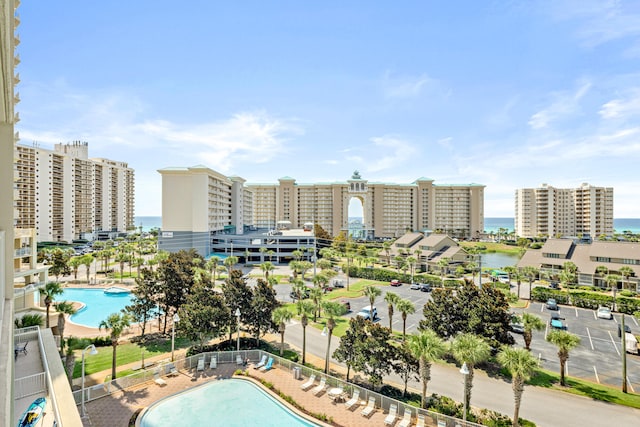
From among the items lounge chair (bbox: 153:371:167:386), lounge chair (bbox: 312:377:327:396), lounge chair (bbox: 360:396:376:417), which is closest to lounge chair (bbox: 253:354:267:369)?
lounge chair (bbox: 312:377:327:396)

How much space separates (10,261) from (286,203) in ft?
335

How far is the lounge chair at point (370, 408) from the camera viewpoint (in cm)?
1724

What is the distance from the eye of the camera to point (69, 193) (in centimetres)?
8906

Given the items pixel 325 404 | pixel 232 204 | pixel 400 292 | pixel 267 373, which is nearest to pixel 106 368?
pixel 267 373

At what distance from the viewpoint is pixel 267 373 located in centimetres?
2205

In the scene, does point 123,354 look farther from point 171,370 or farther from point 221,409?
point 221,409

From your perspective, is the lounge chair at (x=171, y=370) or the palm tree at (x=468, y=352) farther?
the lounge chair at (x=171, y=370)

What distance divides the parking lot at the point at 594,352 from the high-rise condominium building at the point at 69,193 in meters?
95.0

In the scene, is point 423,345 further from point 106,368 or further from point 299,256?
point 299,256

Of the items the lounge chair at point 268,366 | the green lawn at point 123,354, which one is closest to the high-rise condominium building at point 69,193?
the green lawn at point 123,354

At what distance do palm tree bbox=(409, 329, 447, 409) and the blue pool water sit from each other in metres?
32.2

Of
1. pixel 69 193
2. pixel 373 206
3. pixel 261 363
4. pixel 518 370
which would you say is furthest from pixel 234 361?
pixel 373 206

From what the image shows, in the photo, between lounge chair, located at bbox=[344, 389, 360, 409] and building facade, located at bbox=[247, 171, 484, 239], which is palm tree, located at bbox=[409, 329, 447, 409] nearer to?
lounge chair, located at bbox=[344, 389, 360, 409]

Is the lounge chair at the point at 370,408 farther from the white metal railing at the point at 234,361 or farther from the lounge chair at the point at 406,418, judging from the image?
the lounge chair at the point at 406,418
